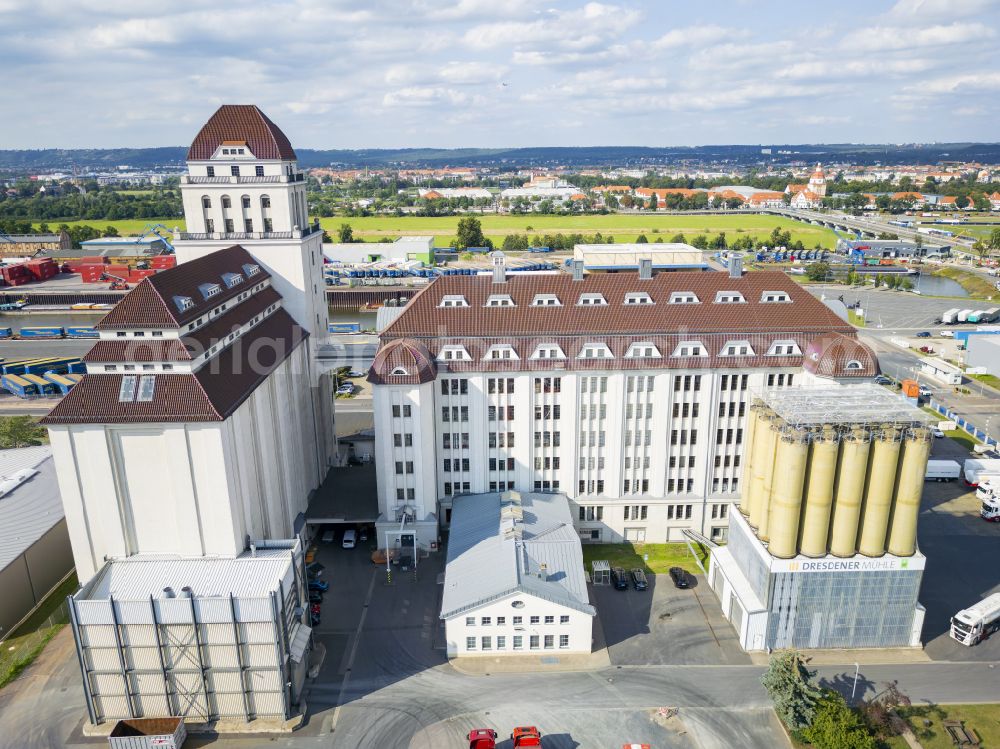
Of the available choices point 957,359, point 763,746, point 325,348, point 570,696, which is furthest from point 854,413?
point 957,359

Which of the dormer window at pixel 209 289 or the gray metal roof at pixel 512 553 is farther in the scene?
the dormer window at pixel 209 289

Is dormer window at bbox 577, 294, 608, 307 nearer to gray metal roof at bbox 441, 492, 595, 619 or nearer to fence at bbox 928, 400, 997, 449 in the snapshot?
gray metal roof at bbox 441, 492, 595, 619

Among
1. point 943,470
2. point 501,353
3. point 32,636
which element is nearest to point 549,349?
point 501,353

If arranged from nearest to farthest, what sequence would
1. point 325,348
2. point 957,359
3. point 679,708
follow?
point 679,708 < point 325,348 < point 957,359

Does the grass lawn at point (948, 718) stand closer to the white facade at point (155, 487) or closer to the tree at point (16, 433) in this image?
the white facade at point (155, 487)

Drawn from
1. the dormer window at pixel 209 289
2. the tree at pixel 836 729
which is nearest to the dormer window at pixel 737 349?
the tree at pixel 836 729

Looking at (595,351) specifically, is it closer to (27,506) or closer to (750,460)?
(750,460)

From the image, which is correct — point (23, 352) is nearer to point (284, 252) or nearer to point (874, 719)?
point (284, 252)
